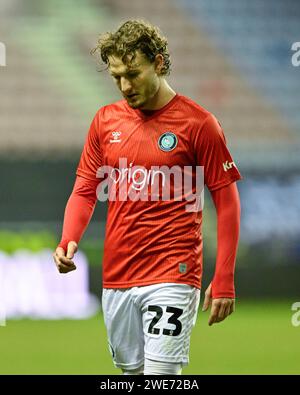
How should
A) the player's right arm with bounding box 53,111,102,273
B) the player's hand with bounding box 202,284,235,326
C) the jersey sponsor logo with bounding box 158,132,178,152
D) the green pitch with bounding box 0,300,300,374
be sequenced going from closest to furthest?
the player's hand with bounding box 202,284,235,326
the jersey sponsor logo with bounding box 158,132,178,152
the player's right arm with bounding box 53,111,102,273
the green pitch with bounding box 0,300,300,374

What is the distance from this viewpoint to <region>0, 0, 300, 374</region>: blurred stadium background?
9195 millimetres

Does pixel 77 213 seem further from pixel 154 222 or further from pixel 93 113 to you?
pixel 93 113

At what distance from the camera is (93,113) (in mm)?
10180

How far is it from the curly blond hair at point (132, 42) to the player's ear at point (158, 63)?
1cm

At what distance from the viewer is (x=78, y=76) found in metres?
10.3

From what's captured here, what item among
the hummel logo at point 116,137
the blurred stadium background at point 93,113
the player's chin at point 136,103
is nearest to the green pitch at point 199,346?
the blurred stadium background at point 93,113

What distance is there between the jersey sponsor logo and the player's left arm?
250 millimetres

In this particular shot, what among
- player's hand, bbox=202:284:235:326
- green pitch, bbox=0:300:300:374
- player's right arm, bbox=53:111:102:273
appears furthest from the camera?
green pitch, bbox=0:300:300:374

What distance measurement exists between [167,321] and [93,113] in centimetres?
621

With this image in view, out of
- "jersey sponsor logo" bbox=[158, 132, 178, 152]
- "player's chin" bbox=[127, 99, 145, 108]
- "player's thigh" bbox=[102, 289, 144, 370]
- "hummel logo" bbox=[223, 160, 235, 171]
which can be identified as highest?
"player's chin" bbox=[127, 99, 145, 108]

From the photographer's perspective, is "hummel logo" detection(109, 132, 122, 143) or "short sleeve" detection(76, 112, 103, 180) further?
"short sleeve" detection(76, 112, 103, 180)

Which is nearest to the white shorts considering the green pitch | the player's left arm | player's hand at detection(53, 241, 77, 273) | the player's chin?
the player's left arm

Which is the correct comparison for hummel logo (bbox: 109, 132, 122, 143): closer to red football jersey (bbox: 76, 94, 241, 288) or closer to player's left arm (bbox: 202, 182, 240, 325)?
red football jersey (bbox: 76, 94, 241, 288)

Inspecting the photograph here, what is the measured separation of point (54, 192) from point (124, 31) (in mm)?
5661
